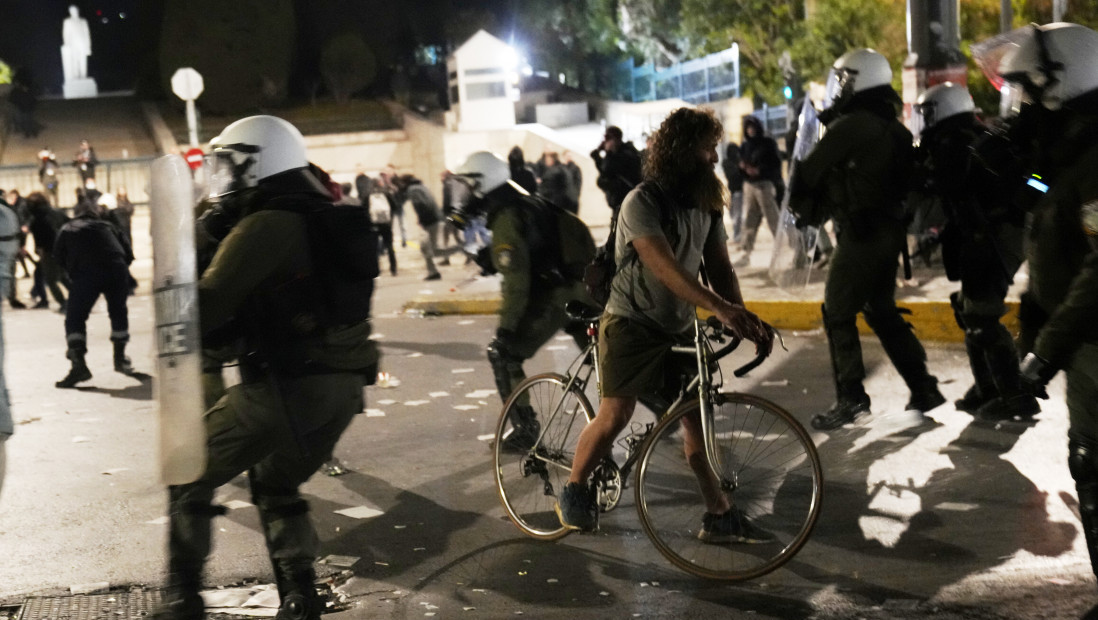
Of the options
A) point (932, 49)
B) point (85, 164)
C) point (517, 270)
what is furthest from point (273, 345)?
point (85, 164)

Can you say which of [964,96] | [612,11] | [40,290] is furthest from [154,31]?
[964,96]

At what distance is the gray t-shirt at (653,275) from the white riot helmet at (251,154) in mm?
1339

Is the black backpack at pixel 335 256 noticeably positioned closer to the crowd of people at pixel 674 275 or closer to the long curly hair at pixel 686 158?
the crowd of people at pixel 674 275

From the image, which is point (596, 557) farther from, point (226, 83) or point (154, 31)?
point (154, 31)

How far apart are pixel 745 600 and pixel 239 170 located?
2395 millimetres

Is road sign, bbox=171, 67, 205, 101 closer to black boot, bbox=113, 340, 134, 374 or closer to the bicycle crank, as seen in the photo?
black boot, bbox=113, 340, 134, 374

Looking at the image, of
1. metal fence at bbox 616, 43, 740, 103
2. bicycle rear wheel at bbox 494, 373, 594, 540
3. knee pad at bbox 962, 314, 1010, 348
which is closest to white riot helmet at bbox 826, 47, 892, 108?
knee pad at bbox 962, 314, 1010, 348

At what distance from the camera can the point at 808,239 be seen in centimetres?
1217

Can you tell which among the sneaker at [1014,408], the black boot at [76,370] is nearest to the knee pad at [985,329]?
the sneaker at [1014,408]

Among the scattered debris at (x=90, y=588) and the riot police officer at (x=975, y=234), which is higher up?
the riot police officer at (x=975, y=234)

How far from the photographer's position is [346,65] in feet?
147

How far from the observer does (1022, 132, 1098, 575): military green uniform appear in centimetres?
382

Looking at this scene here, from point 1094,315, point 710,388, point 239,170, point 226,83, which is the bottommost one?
point 710,388

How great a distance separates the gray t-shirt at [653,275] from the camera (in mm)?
4945
